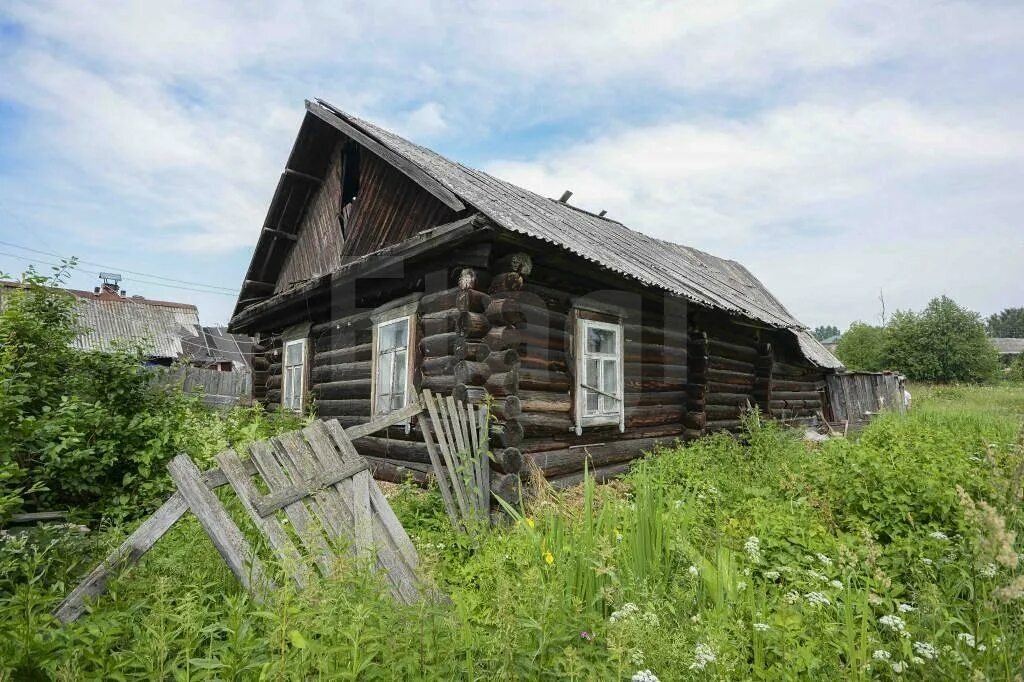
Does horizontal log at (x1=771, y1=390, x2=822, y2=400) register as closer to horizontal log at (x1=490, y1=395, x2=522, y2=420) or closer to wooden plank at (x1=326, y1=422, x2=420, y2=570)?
horizontal log at (x1=490, y1=395, x2=522, y2=420)

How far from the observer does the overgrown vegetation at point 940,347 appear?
2769 cm

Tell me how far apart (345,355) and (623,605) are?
6.86m

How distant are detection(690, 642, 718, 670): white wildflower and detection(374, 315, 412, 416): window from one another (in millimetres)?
5585

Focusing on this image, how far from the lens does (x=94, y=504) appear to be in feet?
14.5

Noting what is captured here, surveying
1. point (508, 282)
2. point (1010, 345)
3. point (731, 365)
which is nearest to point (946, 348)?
point (731, 365)

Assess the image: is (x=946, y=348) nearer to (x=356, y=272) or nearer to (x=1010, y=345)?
(x=356, y=272)

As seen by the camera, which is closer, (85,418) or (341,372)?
(85,418)

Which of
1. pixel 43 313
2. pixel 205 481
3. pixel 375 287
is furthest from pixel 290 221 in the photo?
pixel 205 481

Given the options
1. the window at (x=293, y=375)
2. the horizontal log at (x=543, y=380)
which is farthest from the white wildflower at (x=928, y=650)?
the window at (x=293, y=375)

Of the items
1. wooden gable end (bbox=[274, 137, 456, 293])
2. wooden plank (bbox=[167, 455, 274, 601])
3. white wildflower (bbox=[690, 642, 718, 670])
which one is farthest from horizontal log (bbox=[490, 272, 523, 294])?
white wildflower (bbox=[690, 642, 718, 670])

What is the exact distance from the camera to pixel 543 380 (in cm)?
658

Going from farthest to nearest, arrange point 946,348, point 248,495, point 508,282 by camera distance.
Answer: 1. point 946,348
2. point 508,282
3. point 248,495

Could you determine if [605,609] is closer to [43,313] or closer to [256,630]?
[256,630]

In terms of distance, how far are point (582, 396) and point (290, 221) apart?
7048 mm
